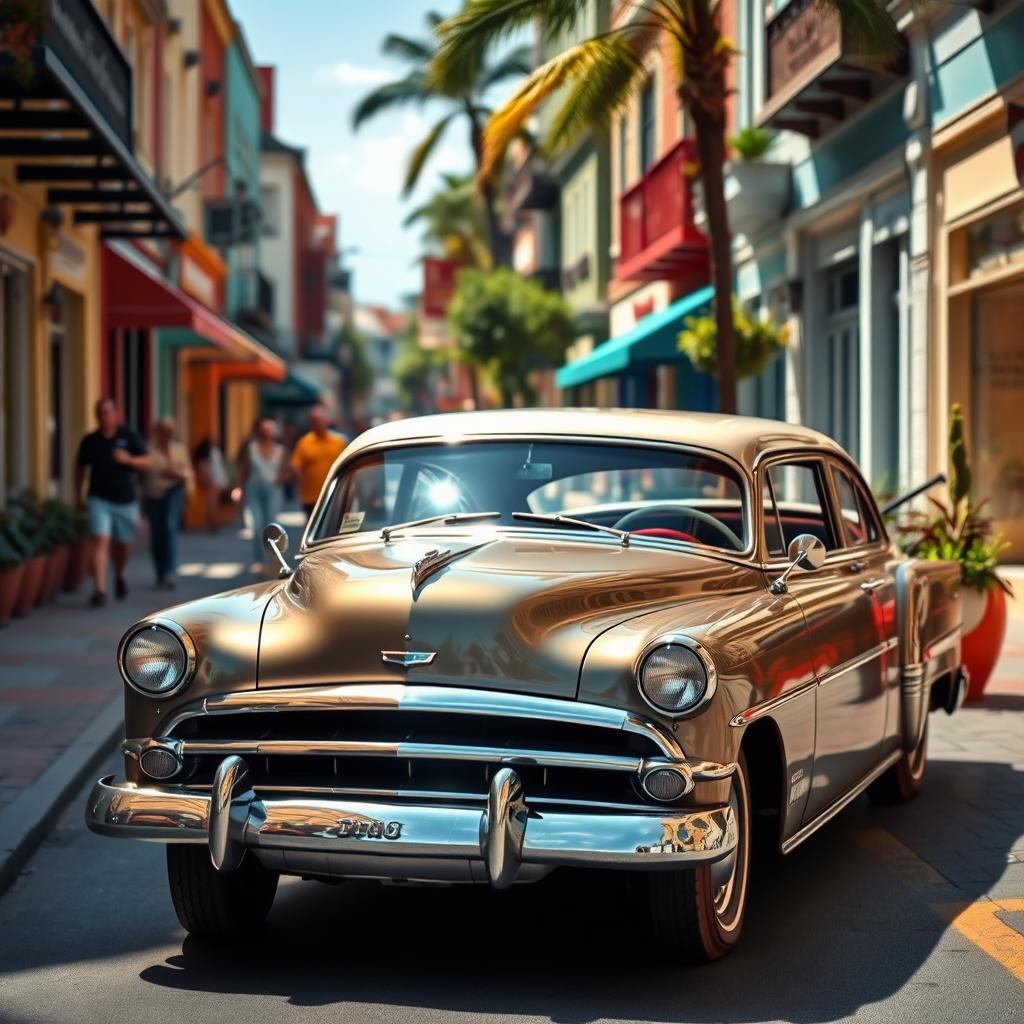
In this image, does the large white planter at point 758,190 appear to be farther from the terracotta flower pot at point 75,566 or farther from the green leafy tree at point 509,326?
the green leafy tree at point 509,326

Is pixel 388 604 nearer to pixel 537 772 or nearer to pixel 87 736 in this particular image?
pixel 537 772

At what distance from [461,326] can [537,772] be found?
3514cm

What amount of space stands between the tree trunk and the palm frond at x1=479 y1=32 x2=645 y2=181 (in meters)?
1.18

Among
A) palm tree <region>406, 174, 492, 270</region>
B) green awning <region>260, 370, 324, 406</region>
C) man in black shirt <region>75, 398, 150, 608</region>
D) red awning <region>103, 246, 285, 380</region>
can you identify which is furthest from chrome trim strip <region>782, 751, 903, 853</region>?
palm tree <region>406, 174, 492, 270</region>

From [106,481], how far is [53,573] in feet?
3.06

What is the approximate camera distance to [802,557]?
5570 mm

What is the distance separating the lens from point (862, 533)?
23.0 feet

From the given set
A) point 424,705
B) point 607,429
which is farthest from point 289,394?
point 424,705

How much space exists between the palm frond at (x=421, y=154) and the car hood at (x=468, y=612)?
32131mm

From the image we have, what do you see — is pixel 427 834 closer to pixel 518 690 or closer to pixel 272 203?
pixel 518 690

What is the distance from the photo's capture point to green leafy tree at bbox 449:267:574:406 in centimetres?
3806

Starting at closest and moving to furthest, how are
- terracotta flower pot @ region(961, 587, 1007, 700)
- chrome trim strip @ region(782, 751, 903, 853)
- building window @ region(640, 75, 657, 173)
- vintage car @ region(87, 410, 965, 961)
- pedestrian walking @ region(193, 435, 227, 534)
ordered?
vintage car @ region(87, 410, 965, 961)
chrome trim strip @ region(782, 751, 903, 853)
terracotta flower pot @ region(961, 587, 1007, 700)
pedestrian walking @ region(193, 435, 227, 534)
building window @ region(640, 75, 657, 173)

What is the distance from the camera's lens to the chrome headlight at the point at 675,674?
4453 millimetres

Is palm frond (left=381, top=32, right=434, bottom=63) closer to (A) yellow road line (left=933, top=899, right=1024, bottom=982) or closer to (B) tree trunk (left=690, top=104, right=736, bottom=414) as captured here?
(B) tree trunk (left=690, top=104, right=736, bottom=414)
